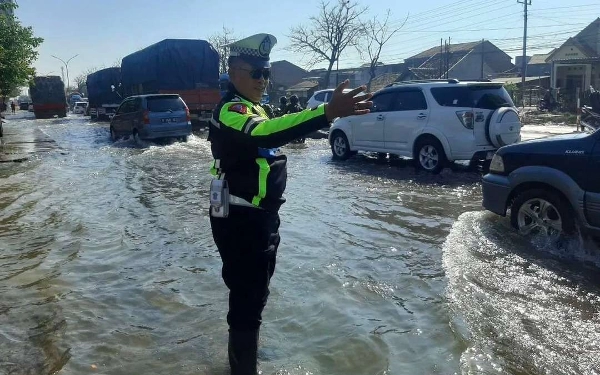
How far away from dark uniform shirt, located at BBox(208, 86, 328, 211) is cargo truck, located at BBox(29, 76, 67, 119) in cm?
4430

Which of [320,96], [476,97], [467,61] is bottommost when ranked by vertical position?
[476,97]

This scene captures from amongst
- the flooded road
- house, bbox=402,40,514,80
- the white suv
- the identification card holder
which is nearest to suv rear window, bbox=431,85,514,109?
the white suv

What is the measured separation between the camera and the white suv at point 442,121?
32.3 ft

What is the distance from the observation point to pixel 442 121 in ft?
33.6

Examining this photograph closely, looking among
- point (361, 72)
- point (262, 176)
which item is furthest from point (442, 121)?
point (361, 72)

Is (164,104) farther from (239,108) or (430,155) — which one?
(239,108)

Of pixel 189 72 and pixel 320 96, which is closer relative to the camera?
pixel 320 96

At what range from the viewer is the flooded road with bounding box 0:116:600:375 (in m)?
3.47

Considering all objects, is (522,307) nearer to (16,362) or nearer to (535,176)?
(535,176)

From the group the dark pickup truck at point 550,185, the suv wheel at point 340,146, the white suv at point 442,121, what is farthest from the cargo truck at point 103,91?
the dark pickup truck at point 550,185

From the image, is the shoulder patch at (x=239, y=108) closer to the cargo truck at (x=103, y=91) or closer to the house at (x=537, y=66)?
the cargo truck at (x=103, y=91)

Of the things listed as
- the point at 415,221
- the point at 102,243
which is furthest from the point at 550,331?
the point at 102,243

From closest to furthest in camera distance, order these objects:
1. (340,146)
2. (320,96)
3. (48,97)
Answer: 1. (340,146)
2. (320,96)
3. (48,97)

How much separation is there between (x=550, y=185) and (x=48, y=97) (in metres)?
44.3
